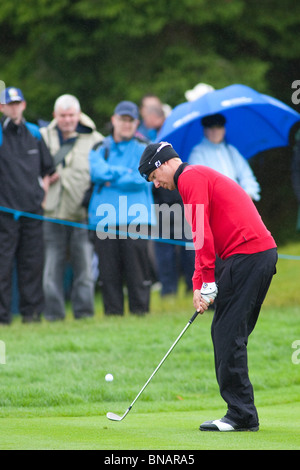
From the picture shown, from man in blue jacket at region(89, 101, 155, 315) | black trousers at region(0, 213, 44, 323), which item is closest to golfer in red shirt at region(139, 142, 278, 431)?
man in blue jacket at region(89, 101, 155, 315)

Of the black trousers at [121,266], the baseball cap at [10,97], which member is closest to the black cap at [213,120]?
the black trousers at [121,266]

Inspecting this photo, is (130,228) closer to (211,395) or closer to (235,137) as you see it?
(235,137)

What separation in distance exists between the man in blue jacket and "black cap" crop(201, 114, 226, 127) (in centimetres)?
76

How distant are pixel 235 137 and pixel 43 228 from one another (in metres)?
2.63

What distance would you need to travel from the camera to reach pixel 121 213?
1161 cm

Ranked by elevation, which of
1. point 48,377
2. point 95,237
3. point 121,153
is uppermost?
point 121,153

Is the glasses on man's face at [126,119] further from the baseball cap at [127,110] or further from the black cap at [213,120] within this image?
the black cap at [213,120]

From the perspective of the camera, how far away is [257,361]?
10406mm

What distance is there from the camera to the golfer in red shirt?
272 inches

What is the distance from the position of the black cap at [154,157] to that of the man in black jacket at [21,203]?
15.8 feet

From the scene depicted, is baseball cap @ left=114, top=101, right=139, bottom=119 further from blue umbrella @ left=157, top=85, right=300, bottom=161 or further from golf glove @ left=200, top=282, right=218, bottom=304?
golf glove @ left=200, top=282, right=218, bottom=304

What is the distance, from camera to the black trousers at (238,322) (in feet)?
22.8
